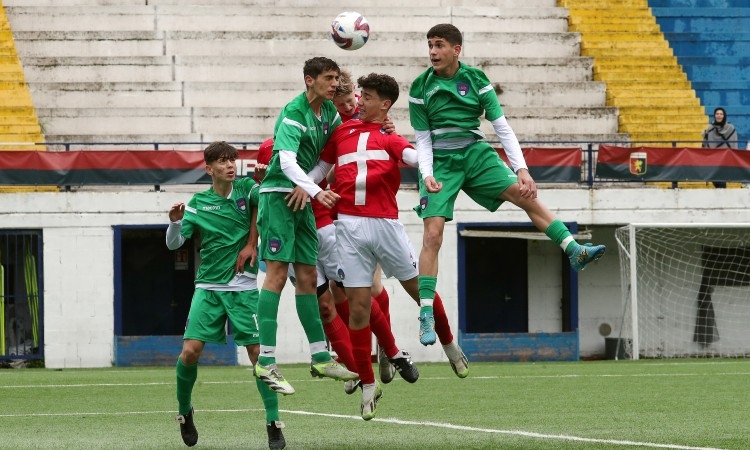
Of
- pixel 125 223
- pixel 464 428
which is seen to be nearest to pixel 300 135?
pixel 464 428

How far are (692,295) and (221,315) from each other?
16.6 metres

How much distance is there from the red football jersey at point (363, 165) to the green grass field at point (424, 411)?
5.33 ft

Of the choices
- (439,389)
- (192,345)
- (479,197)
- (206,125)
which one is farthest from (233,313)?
(206,125)

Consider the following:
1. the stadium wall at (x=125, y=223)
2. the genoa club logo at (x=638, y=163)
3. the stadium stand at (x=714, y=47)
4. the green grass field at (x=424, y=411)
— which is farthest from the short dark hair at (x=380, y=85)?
the stadium stand at (x=714, y=47)

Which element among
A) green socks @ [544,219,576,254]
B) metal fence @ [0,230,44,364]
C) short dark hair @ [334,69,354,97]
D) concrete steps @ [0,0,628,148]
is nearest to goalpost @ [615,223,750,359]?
concrete steps @ [0,0,628,148]

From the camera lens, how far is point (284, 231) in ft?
30.9

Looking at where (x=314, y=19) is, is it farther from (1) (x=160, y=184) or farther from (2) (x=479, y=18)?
(1) (x=160, y=184)

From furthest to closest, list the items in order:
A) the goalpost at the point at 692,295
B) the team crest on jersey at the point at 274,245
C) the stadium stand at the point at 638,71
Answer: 1. the stadium stand at the point at 638,71
2. the goalpost at the point at 692,295
3. the team crest on jersey at the point at 274,245

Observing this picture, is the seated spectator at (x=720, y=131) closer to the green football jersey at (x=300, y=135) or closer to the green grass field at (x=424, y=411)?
the green grass field at (x=424, y=411)

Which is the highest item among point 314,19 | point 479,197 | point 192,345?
point 314,19

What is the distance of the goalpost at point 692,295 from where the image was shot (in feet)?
79.8

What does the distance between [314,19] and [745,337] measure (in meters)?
10.5

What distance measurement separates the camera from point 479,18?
28812 millimetres

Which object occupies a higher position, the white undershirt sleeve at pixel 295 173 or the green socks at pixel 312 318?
the white undershirt sleeve at pixel 295 173
